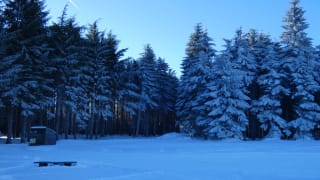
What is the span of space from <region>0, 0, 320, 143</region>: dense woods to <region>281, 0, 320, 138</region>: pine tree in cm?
9

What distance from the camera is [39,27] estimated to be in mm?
29625

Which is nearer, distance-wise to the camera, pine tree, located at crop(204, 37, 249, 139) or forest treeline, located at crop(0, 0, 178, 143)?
forest treeline, located at crop(0, 0, 178, 143)

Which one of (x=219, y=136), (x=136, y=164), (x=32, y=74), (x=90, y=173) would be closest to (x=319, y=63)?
(x=219, y=136)

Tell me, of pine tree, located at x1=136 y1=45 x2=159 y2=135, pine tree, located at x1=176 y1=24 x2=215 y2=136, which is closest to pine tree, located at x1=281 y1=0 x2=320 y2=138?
pine tree, located at x1=176 y1=24 x2=215 y2=136

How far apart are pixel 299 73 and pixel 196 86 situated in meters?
10.1

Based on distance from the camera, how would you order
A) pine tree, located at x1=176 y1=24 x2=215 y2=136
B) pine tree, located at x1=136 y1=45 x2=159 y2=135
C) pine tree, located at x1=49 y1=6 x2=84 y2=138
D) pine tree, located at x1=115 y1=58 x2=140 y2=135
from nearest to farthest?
pine tree, located at x1=49 y1=6 x2=84 y2=138 < pine tree, located at x1=176 y1=24 x2=215 y2=136 < pine tree, located at x1=115 y1=58 x2=140 y2=135 < pine tree, located at x1=136 y1=45 x2=159 y2=135

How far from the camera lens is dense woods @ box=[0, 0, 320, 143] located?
2831cm

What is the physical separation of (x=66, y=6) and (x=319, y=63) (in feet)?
82.7

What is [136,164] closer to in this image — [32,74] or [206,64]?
[32,74]

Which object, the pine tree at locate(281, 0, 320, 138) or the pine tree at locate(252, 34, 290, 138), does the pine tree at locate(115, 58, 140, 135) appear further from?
the pine tree at locate(281, 0, 320, 138)

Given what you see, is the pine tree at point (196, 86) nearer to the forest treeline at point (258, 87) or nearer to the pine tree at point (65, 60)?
the forest treeline at point (258, 87)

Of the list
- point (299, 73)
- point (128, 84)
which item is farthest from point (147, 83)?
point (299, 73)

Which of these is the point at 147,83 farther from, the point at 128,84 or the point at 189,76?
the point at 189,76

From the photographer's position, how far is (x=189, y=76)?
42219 mm
